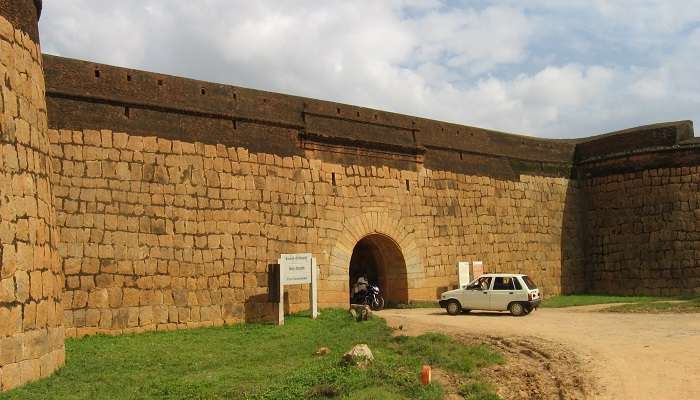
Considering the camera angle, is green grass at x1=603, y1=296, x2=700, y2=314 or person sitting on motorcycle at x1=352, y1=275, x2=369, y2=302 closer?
green grass at x1=603, y1=296, x2=700, y2=314

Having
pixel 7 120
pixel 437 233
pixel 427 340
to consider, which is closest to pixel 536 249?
pixel 437 233

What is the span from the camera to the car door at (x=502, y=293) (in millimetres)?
14344

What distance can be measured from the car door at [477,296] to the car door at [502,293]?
5.2 inches

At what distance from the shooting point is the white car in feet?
46.8

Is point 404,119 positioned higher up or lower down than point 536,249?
higher up

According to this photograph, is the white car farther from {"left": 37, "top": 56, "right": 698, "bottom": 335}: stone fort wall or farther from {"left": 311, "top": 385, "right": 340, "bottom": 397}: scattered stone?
{"left": 311, "top": 385, "right": 340, "bottom": 397}: scattered stone

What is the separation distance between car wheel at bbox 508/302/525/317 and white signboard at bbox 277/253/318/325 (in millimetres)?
4333

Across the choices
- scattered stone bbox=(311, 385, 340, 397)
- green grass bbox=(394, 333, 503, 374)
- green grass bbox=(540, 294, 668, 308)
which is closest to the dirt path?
green grass bbox=(394, 333, 503, 374)

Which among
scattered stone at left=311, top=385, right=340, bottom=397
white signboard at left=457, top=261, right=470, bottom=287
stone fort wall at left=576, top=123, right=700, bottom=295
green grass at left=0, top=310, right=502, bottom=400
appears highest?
stone fort wall at left=576, top=123, right=700, bottom=295

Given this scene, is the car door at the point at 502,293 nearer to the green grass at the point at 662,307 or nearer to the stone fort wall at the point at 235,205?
the stone fort wall at the point at 235,205

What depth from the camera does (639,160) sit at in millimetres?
20531

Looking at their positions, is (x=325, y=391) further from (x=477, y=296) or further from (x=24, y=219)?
(x=477, y=296)

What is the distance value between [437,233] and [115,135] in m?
9.01

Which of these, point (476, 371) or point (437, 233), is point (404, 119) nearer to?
point (437, 233)
